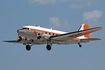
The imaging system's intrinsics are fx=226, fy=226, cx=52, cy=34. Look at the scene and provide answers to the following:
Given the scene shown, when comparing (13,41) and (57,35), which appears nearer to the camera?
(57,35)

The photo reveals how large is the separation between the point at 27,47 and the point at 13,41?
317cm

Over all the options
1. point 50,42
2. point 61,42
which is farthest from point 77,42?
point 50,42

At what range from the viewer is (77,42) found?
3694 cm

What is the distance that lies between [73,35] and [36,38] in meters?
5.46

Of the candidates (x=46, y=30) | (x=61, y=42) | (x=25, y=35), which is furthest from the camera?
(x=61, y=42)

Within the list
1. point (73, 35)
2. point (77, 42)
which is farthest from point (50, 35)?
point (77, 42)

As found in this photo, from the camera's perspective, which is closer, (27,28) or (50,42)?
(27,28)

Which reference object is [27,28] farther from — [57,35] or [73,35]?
[73,35]

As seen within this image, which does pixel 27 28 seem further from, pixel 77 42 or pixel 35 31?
pixel 77 42

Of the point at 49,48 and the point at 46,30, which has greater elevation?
the point at 46,30

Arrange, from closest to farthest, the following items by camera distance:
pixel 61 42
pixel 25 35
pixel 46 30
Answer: pixel 25 35, pixel 46 30, pixel 61 42

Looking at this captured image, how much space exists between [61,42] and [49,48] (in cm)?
310

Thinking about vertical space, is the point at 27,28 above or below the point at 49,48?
above

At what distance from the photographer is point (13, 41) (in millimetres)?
36219
